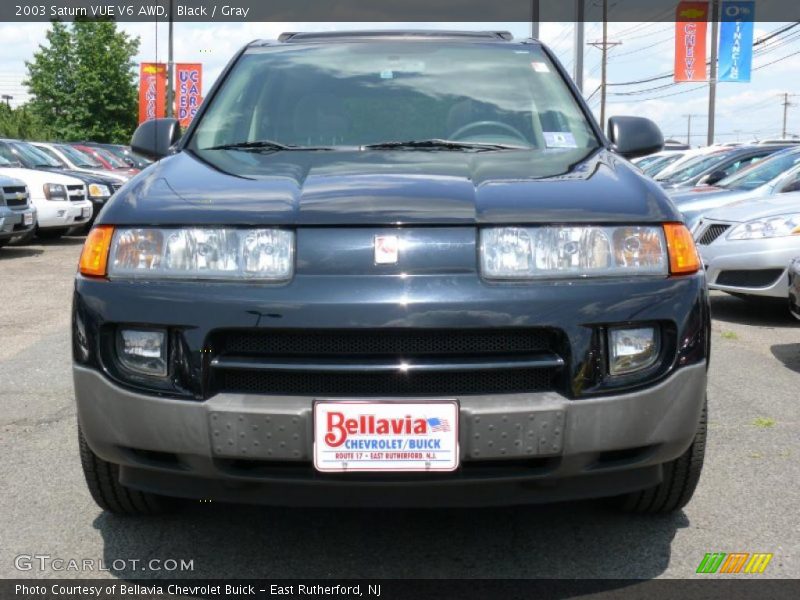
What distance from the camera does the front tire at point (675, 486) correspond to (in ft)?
10.5

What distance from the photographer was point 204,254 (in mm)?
2797

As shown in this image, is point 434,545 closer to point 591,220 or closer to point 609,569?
point 609,569

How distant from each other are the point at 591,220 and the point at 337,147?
1.20 meters

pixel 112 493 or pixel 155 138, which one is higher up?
pixel 155 138

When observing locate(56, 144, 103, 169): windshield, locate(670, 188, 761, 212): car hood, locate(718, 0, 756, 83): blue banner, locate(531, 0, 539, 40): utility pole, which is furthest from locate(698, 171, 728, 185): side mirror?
locate(718, 0, 756, 83): blue banner

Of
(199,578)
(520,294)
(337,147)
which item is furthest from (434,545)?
(337,147)

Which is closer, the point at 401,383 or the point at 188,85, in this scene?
the point at 401,383

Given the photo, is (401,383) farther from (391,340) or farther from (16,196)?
(16,196)

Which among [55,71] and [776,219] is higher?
[55,71]

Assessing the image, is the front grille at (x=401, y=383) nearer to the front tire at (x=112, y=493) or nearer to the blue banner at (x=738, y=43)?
the front tire at (x=112, y=493)

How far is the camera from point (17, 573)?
9.91 feet

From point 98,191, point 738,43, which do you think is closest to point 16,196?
point 98,191

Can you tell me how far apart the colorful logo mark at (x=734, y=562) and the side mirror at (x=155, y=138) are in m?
2.59

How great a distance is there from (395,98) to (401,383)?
5.53ft
